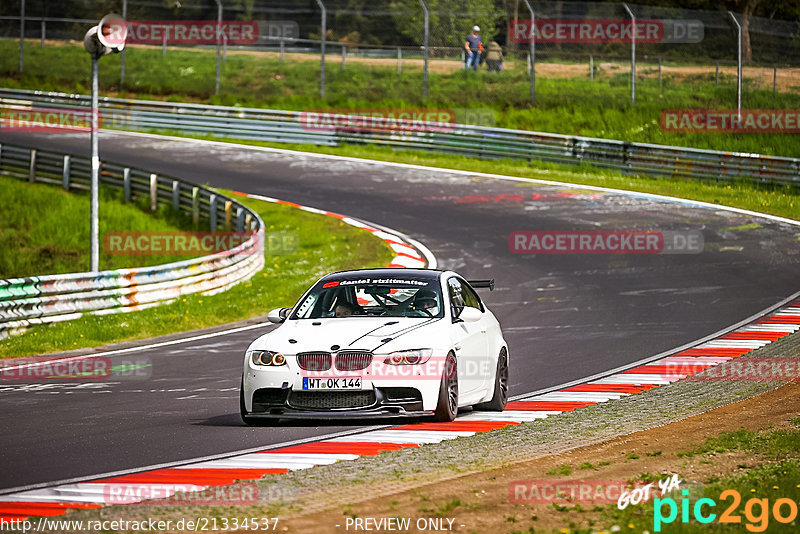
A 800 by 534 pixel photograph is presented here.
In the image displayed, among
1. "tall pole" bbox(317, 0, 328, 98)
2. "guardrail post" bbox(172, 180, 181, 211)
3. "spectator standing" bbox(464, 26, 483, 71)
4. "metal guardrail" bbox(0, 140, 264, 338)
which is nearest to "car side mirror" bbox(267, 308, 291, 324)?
"metal guardrail" bbox(0, 140, 264, 338)

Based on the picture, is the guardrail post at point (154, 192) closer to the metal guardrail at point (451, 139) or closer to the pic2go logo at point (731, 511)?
the metal guardrail at point (451, 139)

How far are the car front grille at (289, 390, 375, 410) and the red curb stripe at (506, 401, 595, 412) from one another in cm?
207

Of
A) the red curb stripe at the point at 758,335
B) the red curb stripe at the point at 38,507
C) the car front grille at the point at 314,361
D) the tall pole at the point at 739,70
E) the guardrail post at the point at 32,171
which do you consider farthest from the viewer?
the guardrail post at the point at 32,171

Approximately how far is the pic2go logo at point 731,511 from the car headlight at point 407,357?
328 centimetres

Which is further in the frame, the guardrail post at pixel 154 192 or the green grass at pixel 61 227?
the guardrail post at pixel 154 192

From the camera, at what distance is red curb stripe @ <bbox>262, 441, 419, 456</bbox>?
29.2 ft

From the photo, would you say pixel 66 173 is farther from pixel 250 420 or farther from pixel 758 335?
pixel 250 420

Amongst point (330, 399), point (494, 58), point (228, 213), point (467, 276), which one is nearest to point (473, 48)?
point (494, 58)

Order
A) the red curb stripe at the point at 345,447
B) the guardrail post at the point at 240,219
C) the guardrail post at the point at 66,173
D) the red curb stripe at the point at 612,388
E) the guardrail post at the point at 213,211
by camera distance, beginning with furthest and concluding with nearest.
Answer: the guardrail post at the point at 66,173
the guardrail post at the point at 213,211
the guardrail post at the point at 240,219
the red curb stripe at the point at 612,388
the red curb stripe at the point at 345,447

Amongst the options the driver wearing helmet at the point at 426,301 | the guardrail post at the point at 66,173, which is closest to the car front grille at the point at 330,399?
the driver wearing helmet at the point at 426,301

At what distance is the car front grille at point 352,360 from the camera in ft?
31.9

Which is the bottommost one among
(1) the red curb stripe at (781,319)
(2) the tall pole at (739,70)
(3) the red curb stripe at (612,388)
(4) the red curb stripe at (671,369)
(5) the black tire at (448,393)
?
(1) the red curb stripe at (781,319)

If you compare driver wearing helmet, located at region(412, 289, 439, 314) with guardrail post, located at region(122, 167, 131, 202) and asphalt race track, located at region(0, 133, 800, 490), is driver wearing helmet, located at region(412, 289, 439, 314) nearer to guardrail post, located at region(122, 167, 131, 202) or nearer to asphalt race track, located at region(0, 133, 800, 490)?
asphalt race track, located at region(0, 133, 800, 490)

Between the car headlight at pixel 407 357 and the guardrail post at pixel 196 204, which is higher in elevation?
the car headlight at pixel 407 357
